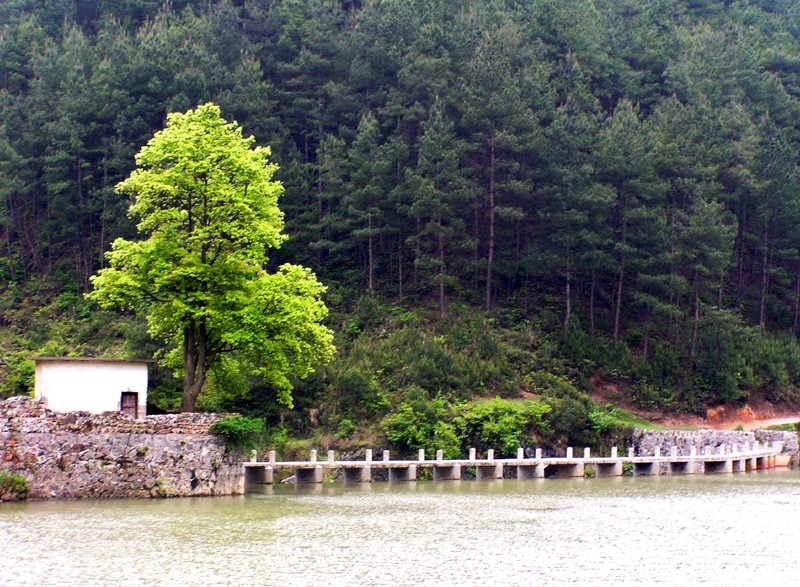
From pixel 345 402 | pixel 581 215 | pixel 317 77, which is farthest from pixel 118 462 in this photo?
pixel 317 77

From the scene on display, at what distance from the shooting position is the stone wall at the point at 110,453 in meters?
34.0

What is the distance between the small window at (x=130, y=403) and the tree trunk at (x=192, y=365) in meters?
2.55

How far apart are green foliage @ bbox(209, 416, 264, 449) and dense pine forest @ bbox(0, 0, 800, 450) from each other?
1296 cm

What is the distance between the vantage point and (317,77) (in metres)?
70.8

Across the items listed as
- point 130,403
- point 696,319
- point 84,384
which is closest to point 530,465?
point 696,319

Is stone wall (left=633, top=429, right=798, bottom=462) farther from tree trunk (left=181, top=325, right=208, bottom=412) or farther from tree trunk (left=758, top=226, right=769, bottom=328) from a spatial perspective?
tree trunk (left=181, top=325, right=208, bottom=412)

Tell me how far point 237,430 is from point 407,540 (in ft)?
33.4

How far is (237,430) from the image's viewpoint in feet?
121

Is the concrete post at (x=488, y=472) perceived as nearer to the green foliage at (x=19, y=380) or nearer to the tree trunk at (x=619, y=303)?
the tree trunk at (x=619, y=303)

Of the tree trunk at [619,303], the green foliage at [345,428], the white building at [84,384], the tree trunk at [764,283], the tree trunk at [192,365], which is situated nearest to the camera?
the white building at [84,384]

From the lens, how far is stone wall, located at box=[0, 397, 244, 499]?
33969 millimetres

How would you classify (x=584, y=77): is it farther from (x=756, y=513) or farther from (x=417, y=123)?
(x=756, y=513)

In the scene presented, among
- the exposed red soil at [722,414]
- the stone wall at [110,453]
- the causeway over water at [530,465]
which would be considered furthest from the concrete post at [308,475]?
the exposed red soil at [722,414]

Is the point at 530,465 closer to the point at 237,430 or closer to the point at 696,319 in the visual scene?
the point at 696,319
